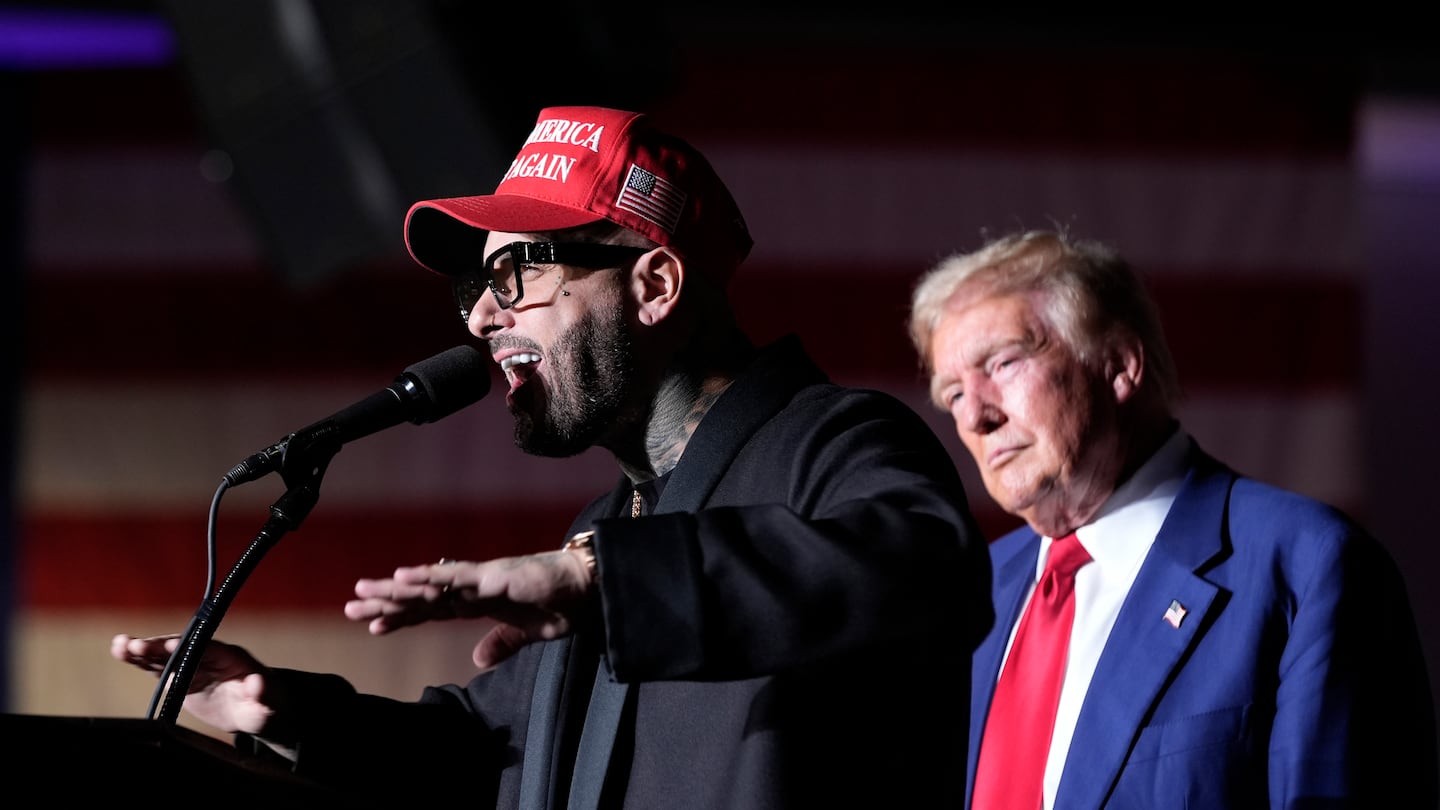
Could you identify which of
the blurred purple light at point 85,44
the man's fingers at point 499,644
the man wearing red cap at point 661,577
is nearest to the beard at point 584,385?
the man wearing red cap at point 661,577

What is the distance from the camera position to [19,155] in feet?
11.0

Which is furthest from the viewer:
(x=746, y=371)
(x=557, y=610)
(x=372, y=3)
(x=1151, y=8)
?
(x=1151, y=8)

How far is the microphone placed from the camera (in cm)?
104

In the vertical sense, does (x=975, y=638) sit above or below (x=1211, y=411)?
above

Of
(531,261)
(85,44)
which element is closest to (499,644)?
(531,261)

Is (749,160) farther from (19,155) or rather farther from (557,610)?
(557,610)

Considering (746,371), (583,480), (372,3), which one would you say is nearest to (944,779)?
(746,371)

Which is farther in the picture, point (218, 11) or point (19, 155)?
point (19, 155)

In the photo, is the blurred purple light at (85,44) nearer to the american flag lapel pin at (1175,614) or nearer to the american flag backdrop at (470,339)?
the american flag backdrop at (470,339)

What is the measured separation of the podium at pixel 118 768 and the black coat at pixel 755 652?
0.22 meters

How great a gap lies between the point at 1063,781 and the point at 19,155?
290 centimetres

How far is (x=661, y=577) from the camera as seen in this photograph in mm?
838

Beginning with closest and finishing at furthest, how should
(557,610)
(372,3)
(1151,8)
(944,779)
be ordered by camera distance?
(557,610) → (944,779) → (372,3) → (1151,8)

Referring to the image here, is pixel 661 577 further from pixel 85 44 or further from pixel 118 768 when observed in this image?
pixel 85 44
